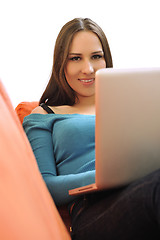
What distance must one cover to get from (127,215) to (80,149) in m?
0.54

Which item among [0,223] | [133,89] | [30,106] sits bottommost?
[30,106]

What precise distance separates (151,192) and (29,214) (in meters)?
0.26

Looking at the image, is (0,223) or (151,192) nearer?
(0,223)

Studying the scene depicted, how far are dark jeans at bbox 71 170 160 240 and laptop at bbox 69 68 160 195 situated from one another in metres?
0.05

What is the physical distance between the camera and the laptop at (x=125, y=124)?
68 cm

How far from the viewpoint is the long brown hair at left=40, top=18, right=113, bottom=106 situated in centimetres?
145

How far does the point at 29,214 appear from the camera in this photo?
0.60 meters

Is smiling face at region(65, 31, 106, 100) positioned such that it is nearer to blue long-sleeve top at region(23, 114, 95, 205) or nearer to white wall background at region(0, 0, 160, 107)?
blue long-sleeve top at region(23, 114, 95, 205)

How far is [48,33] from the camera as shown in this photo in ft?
7.68

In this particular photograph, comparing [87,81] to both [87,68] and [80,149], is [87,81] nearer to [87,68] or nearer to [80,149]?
[87,68]

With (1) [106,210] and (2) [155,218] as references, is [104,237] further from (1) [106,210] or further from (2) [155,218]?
(2) [155,218]

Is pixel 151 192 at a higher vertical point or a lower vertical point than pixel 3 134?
lower

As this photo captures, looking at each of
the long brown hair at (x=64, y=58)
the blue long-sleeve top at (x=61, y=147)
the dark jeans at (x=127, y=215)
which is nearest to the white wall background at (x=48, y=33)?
the long brown hair at (x=64, y=58)

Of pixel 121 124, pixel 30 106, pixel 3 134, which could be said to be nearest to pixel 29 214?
pixel 3 134
